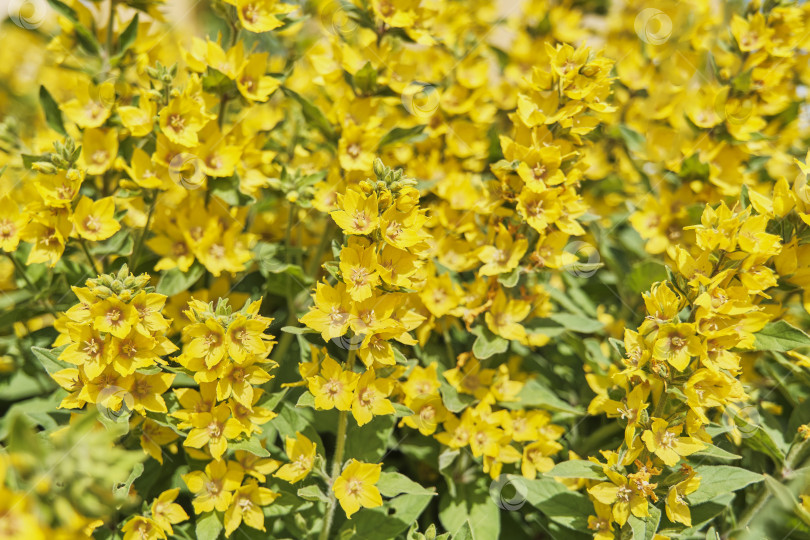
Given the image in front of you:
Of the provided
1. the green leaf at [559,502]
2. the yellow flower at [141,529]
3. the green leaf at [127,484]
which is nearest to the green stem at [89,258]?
the green leaf at [127,484]

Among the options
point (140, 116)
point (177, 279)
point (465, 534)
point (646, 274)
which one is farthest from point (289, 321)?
point (646, 274)

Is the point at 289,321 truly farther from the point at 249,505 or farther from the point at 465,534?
the point at 465,534

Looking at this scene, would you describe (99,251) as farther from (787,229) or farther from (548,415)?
(787,229)

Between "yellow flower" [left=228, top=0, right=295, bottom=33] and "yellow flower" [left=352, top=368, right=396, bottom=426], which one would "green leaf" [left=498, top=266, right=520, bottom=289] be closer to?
"yellow flower" [left=352, top=368, right=396, bottom=426]

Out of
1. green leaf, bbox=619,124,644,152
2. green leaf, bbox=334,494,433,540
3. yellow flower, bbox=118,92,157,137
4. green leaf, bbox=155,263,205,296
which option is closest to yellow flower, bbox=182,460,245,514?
green leaf, bbox=334,494,433,540

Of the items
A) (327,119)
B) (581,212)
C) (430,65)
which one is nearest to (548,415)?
(581,212)
